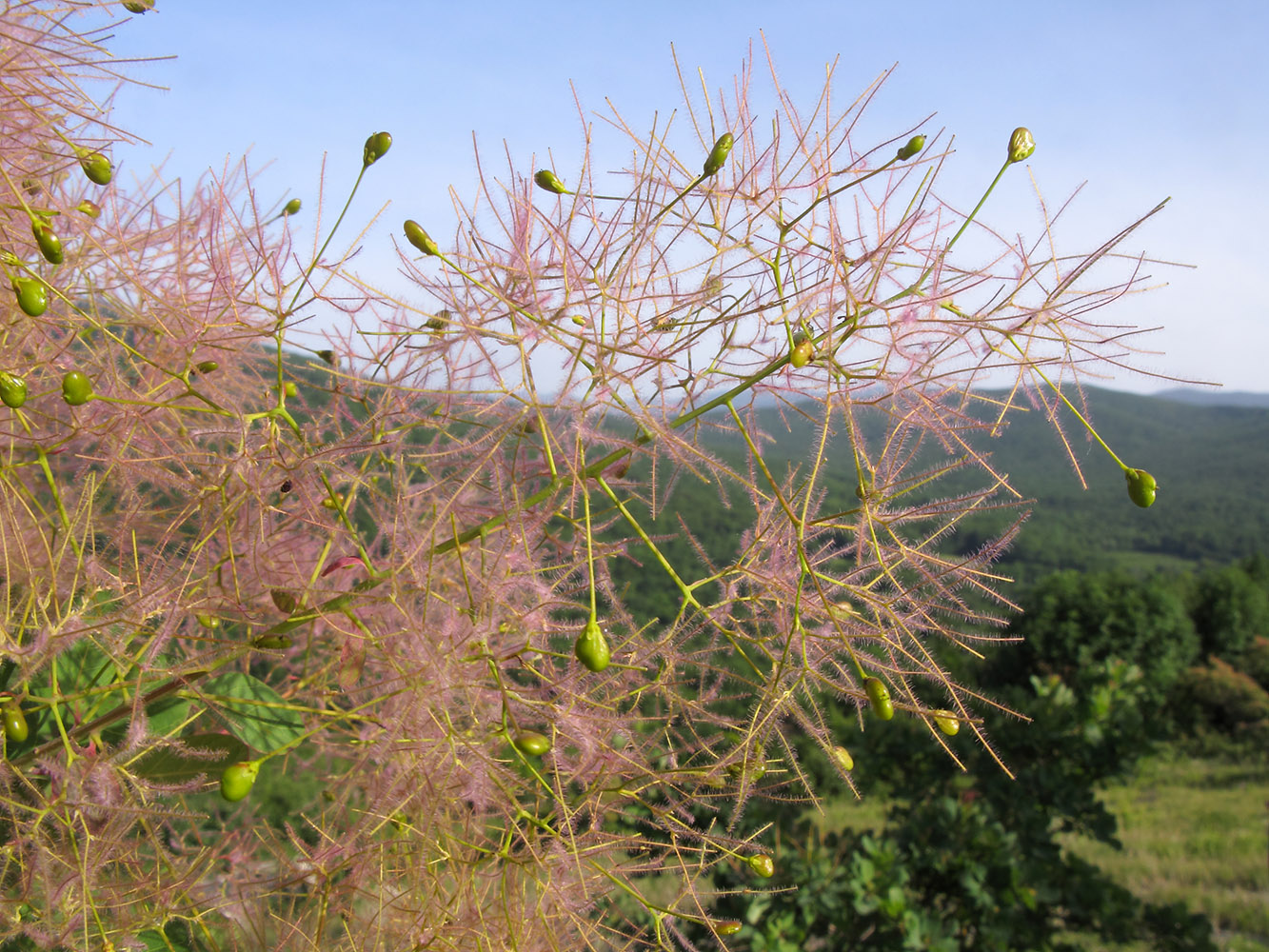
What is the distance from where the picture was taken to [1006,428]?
74cm

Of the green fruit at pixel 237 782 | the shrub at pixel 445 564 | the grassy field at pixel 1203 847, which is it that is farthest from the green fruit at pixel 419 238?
the grassy field at pixel 1203 847

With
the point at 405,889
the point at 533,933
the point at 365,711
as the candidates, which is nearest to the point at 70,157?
the point at 365,711

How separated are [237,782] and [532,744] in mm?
243

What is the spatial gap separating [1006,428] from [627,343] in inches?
14.3

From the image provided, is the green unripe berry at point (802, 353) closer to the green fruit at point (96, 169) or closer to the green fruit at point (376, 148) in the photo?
the green fruit at point (376, 148)

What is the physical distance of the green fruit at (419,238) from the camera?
72 cm

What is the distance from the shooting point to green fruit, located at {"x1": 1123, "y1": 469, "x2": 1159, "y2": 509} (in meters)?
0.70

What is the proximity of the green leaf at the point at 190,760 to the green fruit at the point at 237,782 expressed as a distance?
8cm

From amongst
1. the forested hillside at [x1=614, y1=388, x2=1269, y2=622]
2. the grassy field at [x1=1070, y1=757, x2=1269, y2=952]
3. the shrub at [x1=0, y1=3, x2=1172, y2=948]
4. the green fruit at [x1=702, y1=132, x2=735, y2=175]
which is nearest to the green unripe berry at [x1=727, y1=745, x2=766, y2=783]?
the shrub at [x1=0, y1=3, x2=1172, y2=948]

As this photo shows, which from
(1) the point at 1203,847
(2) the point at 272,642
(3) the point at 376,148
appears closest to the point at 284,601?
(2) the point at 272,642

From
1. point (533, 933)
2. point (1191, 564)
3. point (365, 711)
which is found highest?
point (365, 711)

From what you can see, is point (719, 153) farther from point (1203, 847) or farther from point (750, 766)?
point (1203, 847)

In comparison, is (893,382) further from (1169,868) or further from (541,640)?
(1169,868)

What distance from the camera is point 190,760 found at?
0.75 meters
